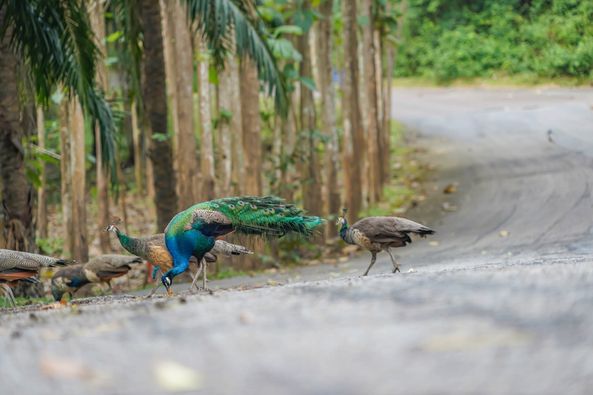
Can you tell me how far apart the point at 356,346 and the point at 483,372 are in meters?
0.56

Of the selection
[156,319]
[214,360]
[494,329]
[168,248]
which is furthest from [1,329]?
[168,248]

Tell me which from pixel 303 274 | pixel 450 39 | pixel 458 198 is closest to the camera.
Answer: pixel 303 274

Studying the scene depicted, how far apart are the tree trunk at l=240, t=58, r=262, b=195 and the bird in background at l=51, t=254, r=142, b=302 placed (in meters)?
8.00

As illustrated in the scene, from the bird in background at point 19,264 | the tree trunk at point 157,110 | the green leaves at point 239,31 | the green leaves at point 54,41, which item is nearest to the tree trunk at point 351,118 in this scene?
the tree trunk at point 157,110

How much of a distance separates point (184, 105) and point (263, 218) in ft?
26.9

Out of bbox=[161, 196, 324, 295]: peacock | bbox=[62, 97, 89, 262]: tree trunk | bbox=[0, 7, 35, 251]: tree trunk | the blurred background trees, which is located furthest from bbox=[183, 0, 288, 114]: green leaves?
bbox=[161, 196, 324, 295]: peacock

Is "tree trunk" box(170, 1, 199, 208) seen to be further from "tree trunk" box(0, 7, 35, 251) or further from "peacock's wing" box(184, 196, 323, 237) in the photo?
"peacock's wing" box(184, 196, 323, 237)

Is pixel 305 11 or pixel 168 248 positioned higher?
pixel 305 11

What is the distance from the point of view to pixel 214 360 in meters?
3.84

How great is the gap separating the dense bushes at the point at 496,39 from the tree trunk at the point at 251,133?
20.2 m

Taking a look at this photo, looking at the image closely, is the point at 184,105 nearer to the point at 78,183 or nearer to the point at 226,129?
the point at 226,129

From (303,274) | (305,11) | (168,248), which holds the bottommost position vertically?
(303,274)

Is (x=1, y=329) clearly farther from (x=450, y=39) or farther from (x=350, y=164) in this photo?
(x=450, y=39)

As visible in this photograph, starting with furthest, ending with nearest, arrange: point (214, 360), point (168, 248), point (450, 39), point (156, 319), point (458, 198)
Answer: point (450, 39) → point (458, 198) → point (168, 248) → point (156, 319) → point (214, 360)
